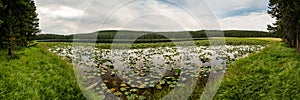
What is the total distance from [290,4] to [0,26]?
44.6ft

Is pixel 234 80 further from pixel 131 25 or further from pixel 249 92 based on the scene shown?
pixel 131 25

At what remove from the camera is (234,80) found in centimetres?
942

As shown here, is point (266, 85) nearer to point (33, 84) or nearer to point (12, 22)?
point (33, 84)

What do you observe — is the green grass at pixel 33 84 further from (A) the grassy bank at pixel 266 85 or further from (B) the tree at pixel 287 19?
(B) the tree at pixel 287 19

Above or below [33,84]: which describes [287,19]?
above

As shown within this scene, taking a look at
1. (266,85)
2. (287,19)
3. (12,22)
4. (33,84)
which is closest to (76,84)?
(33,84)

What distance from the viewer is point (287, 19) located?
1388 cm

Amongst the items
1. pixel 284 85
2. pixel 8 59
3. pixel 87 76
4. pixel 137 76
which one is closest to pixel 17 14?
pixel 8 59

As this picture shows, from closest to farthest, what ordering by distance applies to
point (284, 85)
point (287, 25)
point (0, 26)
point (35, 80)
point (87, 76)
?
1. point (284, 85)
2. point (35, 80)
3. point (87, 76)
4. point (0, 26)
5. point (287, 25)

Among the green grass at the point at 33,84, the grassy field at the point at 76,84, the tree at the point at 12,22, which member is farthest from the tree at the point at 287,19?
the tree at the point at 12,22

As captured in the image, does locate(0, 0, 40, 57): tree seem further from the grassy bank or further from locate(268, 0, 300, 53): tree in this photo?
locate(268, 0, 300, 53): tree

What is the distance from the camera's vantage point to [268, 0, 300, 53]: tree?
12888 millimetres

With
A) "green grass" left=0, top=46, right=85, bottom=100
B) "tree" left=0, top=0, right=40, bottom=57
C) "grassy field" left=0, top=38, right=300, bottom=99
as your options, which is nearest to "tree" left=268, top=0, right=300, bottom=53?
"grassy field" left=0, top=38, right=300, bottom=99

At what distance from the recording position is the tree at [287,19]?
42.3 feet
